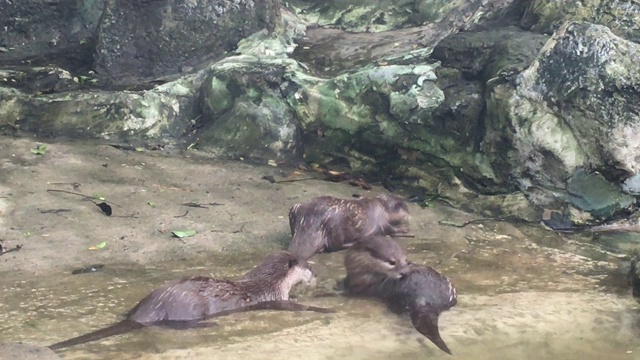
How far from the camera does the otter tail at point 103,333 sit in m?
2.98

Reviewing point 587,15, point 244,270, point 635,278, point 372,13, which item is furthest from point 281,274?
point 372,13

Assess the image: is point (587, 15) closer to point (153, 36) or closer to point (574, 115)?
point (574, 115)

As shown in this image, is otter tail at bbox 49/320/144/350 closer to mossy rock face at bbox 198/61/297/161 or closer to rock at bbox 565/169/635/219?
mossy rock face at bbox 198/61/297/161

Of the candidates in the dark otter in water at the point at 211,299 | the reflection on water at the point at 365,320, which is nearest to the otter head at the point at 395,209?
the reflection on water at the point at 365,320

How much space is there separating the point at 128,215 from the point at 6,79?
2.61 meters

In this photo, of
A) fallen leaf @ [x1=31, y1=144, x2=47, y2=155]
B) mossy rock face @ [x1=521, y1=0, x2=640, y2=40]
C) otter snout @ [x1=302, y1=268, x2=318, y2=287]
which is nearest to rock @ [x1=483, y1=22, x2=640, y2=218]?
mossy rock face @ [x1=521, y1=0, x2=640, y2=40]

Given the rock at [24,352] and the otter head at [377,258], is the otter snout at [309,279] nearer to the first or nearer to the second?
the otter head at [377,258]

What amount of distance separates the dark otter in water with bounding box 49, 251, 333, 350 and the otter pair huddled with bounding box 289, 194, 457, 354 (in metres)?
0.35

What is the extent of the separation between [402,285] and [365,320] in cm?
32

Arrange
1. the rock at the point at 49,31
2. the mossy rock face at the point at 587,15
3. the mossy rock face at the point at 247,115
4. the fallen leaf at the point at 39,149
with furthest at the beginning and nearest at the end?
the rock at the point at 49,31 < the mossy rock face at the point at 247,115 < the fallen leaf at the point at 39,149 < the mossy rock face at the point at 587,15

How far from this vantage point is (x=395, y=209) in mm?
4777

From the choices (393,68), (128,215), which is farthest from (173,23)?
(128,215)

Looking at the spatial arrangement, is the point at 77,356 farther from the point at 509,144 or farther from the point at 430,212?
the point at 509,144

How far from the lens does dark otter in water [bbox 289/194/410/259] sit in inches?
173
